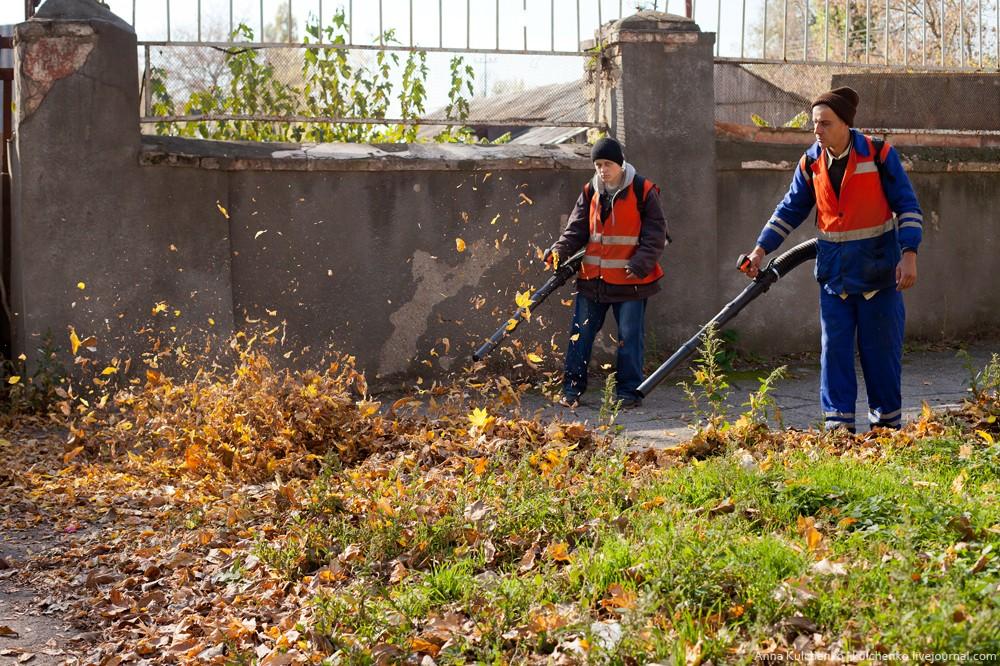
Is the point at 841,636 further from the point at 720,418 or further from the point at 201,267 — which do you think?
the point at 201,267

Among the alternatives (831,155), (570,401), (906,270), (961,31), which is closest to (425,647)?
(906,270)

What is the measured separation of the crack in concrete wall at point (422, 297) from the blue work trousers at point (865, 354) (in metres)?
3.00

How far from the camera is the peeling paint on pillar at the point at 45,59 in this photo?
23.6ft

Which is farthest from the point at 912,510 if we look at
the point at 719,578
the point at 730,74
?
the point at 730,74

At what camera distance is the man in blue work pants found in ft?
18.7

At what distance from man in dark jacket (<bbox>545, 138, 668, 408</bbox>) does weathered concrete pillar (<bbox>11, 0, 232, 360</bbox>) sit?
2.36 meters

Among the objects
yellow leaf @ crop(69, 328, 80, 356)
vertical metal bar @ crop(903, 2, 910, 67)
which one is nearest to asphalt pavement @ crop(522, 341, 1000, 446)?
vertical metal bar @ crop(903, 2, 910, 67)

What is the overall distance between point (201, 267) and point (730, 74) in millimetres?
4565

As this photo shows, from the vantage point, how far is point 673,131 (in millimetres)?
8633

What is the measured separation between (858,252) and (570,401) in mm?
2416

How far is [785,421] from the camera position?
6852 mm

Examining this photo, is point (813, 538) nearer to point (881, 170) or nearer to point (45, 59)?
point (881, 170)

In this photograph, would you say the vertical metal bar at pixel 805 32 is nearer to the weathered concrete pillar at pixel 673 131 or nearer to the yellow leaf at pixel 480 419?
the weathered concrete pillar at pixel 673 131

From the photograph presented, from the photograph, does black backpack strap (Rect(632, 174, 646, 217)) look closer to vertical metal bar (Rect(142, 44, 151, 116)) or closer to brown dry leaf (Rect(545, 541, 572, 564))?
vertical metal bar (Rect(142, 44, 151, 116))
